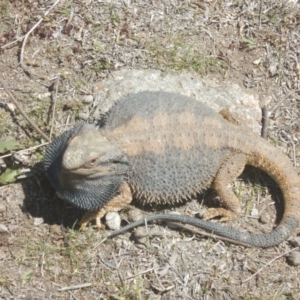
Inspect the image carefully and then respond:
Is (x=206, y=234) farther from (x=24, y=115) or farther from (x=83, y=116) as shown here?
(x=24, y=115)

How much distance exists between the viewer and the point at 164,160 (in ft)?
16.1

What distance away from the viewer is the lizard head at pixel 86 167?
4.61 m

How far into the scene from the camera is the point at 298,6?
20.3 feet

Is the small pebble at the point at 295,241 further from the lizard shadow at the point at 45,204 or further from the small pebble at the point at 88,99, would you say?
the small pebble at the point at 88,99

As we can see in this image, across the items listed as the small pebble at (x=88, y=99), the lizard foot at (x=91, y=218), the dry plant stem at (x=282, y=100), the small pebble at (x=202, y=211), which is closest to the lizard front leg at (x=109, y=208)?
the lizard foot at (x=91, y=218)

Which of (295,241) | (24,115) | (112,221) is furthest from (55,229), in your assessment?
(295,241)

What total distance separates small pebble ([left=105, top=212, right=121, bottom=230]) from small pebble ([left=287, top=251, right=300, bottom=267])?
1.46 metres

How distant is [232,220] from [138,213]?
2.64 ft

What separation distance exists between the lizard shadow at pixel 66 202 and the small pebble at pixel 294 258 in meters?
0.32

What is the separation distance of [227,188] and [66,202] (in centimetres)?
138

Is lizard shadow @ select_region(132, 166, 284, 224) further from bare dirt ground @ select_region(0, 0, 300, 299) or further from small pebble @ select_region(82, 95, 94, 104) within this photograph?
small pebble @ select_region(82, 95, 94, 104)

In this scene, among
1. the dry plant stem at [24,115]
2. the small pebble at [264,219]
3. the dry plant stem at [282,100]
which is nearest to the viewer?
the small pebble at [264,219]

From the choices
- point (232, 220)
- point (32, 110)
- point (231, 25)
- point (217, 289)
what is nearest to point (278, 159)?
point (232, 220)

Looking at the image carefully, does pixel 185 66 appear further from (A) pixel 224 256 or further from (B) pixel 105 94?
(A) pixel 224 256
